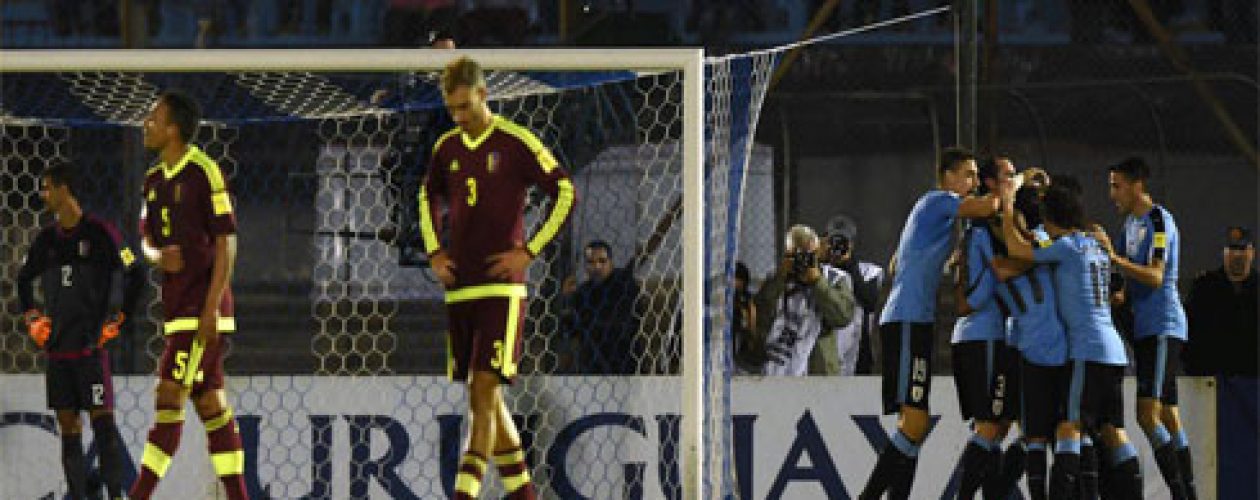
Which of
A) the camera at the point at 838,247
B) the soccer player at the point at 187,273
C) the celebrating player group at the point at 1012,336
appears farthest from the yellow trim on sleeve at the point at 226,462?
the camera at the point at 838,247

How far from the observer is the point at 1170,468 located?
1174 cm

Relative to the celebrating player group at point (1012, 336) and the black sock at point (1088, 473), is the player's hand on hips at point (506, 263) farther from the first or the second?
the black sock at point (1088, 473)

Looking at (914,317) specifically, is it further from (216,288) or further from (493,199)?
(216,288)

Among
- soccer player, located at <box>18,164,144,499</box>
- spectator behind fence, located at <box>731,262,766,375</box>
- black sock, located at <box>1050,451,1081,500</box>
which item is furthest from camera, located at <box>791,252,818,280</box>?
soccer player, located at <box>18,164,144,499</box>

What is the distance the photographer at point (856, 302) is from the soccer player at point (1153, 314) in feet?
5.36

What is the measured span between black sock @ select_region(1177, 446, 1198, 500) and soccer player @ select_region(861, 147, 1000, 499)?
1387mm

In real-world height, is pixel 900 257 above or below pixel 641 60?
below

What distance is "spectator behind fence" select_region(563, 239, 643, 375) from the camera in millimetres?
11586

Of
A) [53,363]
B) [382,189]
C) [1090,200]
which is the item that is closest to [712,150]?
[382,189]

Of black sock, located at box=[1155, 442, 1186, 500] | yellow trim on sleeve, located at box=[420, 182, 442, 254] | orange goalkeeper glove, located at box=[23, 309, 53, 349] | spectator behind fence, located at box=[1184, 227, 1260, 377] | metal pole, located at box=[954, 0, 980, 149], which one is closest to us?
yellow trim on sleeve, located at box=[420, 182, 442, 254]

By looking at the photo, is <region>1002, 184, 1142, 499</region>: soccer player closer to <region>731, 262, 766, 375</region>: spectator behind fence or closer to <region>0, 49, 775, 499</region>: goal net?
<region>0, 49, 775, 499</region>: goal net

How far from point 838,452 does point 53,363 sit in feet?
10.8

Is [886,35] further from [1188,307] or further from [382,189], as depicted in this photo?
[382,189]

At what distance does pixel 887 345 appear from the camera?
36.1 ft
